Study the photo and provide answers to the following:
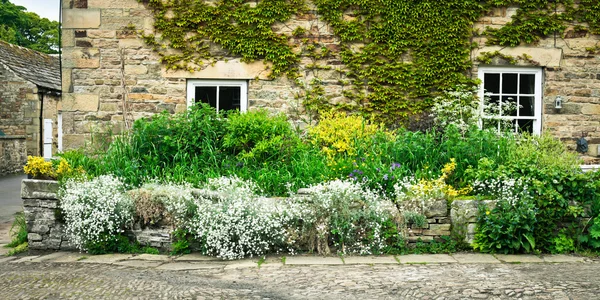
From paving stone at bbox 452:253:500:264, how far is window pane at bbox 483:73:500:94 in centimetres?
463

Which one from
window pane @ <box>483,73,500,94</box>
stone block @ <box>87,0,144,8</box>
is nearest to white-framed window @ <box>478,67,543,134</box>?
window pane @ <box>483,73,500,94</box>

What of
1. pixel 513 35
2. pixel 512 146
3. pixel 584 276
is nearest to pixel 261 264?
pixel 584 276

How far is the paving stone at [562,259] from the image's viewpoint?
205 inches

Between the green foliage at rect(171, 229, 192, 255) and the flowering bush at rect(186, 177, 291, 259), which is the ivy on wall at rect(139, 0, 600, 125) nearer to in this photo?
the flowering bush at rect(186, 177, 291, 259)

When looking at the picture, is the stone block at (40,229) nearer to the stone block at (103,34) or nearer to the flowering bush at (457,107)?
the stone block at (103,34)

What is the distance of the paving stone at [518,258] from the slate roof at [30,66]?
17571 millimetres

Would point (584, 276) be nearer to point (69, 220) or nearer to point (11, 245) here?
point (69, 220)

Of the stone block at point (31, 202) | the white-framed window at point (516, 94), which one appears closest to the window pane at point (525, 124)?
the white-framed window at point (516, 94)

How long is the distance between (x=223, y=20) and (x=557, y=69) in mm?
6304

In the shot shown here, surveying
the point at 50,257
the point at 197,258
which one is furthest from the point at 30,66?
the point at 197,258

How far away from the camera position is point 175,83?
8859 mm

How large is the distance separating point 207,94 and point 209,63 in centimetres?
58

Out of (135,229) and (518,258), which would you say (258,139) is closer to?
(135,229)

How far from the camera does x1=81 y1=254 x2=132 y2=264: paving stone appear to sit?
5.43 meters
